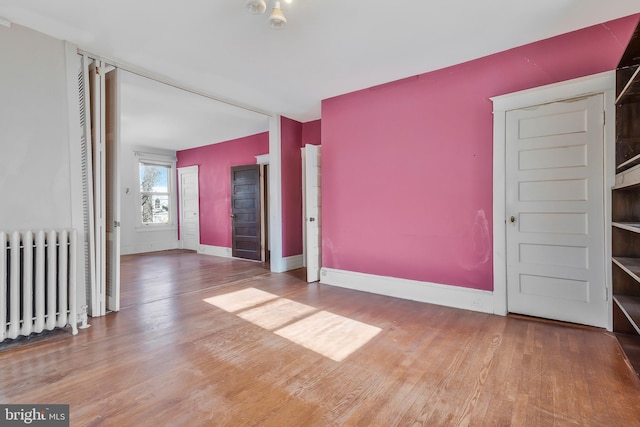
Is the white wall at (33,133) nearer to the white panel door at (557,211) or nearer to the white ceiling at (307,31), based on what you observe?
the white ceiling at (307,31)

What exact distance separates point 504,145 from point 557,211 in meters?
0.77

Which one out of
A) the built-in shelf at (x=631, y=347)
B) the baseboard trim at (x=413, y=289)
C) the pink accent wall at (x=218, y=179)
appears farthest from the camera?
the pink accent wall at (x=218, y=179)

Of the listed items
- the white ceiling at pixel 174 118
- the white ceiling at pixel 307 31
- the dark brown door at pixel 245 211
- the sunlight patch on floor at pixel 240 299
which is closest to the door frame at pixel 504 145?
the white ceiling at pixel 307 31

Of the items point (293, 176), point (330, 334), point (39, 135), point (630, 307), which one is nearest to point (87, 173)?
point (39, 135)

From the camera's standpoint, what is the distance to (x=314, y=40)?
2.80 m

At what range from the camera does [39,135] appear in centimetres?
263

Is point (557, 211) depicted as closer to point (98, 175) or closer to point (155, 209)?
point (98, 175)

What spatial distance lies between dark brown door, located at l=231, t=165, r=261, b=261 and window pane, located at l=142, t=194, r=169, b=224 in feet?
8.18

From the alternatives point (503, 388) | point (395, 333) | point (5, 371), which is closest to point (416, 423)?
point (503, 388)

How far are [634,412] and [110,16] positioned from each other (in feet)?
14.3

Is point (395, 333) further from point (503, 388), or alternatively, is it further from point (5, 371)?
point (5, 371)

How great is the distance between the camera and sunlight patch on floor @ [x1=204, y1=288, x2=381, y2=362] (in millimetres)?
2428

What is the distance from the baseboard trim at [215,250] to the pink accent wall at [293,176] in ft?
7.26

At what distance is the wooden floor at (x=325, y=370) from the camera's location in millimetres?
1609
